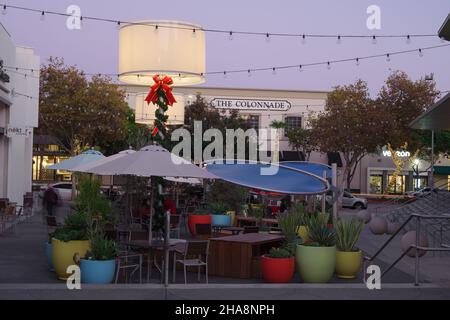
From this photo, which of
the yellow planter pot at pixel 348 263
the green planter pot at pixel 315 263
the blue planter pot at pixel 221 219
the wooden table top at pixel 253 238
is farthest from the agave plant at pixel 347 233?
the blue planter pot at pixel 221 219

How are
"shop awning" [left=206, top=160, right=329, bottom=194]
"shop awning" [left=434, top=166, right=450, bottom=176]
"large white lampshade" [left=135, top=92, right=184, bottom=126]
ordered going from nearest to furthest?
1. "shop awning" [left=206, top=160, right=329, bottom=194]
2. "large white lampshade" [left=135, top=92, right=184, bottom=126]
3. "shop awning" [left=434, top=166, right=450, bottom=176]

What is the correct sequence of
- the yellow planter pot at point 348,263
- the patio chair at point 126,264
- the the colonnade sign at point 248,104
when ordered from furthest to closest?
the the colonnade sign at point 248,104
the yellow planter pot at point 348,263
the patio chair at point 126,264

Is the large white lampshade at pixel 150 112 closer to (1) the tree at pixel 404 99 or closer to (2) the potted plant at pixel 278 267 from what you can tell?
(2) the potted plant at pixel 278 267

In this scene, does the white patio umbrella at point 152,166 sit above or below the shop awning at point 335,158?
below

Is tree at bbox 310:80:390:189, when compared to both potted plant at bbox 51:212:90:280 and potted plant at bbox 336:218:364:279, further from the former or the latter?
potted plant at bbox 51:212:90:280

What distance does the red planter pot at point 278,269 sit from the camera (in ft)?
34.6

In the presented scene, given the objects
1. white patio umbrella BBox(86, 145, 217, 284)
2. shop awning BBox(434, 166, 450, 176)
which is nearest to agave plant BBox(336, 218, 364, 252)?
white patio umbrella BBox(86, 145, 217, 284)

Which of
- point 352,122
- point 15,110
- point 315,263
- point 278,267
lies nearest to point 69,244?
point 278,267

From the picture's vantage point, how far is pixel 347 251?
11414 millimetres

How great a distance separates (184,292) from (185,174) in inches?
78.9

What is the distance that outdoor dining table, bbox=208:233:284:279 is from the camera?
11594 mm

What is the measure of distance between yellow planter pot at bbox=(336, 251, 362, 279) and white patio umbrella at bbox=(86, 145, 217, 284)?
3.01 metres

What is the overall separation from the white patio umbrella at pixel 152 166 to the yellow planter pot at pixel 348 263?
3.01 meters
